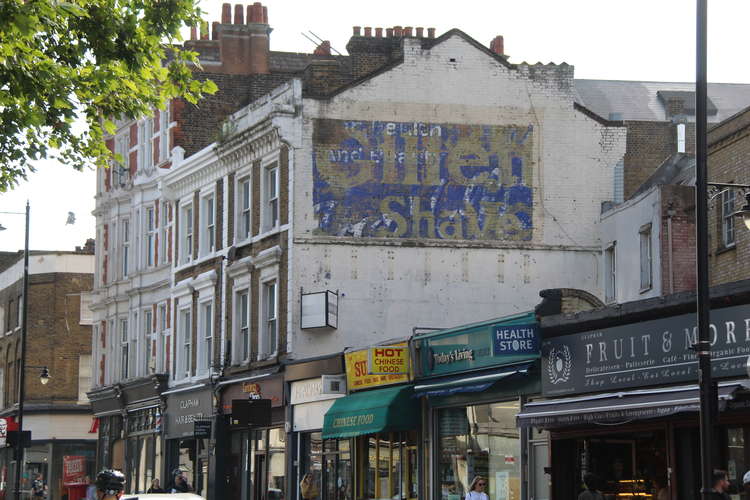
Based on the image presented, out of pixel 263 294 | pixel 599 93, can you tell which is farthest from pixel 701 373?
pixel 599 93

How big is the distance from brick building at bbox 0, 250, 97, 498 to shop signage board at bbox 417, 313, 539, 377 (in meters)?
37.0

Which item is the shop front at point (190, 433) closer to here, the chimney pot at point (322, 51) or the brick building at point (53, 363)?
the chimney pot at point (322, 51)

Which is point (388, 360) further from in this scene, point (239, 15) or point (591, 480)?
point (239, 15)

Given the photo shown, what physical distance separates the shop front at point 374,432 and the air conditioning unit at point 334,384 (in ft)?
0.93

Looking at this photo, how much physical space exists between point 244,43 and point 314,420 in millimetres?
14803

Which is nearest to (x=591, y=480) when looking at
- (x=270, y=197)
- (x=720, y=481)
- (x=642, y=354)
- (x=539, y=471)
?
(x=642, y=354)

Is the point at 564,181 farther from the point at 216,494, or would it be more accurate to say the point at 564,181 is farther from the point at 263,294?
the point at 216,494

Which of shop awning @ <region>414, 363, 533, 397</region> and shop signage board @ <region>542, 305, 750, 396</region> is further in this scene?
shop awning @ <region>414, 363, 533, 397</region>

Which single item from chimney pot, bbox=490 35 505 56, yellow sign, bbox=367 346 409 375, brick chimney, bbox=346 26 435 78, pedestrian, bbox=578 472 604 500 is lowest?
pedestrian, bbox=578 472 604 500

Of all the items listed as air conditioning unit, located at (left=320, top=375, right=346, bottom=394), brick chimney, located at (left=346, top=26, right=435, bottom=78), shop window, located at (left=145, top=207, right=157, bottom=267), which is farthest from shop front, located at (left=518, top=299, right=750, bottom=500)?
shop window, located at (left=145, top=207, right=157, bottom=267)

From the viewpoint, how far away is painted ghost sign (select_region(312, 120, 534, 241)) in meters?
38.7

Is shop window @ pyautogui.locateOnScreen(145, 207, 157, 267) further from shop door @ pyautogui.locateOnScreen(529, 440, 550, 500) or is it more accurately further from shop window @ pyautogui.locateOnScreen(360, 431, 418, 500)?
shop door @ pyautogui.locateOnScreen(529, 440, 550, 500)

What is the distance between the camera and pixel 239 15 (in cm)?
4816

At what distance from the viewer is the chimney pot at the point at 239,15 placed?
4794 cm
